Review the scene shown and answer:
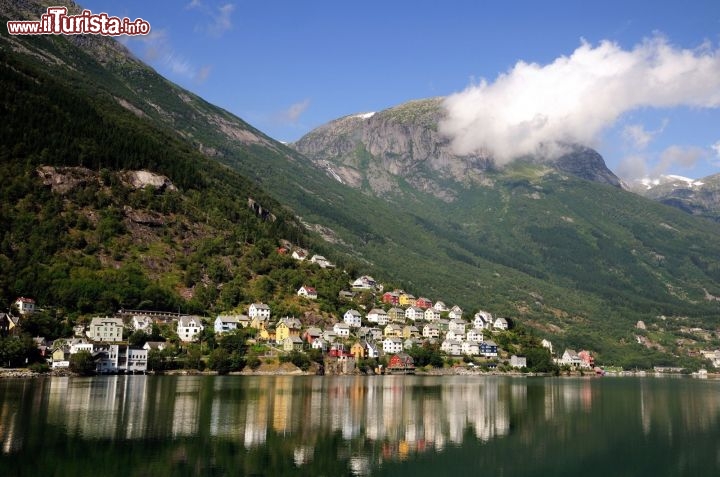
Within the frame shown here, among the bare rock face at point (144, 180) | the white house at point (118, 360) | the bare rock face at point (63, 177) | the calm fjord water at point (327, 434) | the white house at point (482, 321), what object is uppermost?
the bare rock face at point (144, 180)

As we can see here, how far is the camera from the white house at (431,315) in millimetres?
178625

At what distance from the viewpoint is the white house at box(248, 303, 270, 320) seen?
431 feet

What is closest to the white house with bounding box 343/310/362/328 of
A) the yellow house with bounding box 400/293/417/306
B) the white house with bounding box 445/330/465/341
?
the white house with bounding box 445/330/465/341

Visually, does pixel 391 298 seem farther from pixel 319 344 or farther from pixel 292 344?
pixel 292 344

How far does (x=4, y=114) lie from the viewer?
159 m

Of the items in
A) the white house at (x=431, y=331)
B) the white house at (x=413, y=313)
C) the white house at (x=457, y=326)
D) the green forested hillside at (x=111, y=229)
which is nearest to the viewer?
the green forested hillside at (x=111, y=229)

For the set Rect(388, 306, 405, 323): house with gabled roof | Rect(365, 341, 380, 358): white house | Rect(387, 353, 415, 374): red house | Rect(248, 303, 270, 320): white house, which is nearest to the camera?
Rect(248, 303, 270, 320): white house

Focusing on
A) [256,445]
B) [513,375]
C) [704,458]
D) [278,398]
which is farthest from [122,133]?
[704,458]

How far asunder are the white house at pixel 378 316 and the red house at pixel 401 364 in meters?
22.3

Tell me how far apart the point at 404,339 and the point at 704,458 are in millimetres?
104638

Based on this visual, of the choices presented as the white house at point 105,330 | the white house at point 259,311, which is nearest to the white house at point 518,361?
the white house at point 259,311

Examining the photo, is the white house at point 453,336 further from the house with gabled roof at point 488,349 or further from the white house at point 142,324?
the white house at point 142,324

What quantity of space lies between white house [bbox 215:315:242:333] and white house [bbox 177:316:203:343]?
340 cm

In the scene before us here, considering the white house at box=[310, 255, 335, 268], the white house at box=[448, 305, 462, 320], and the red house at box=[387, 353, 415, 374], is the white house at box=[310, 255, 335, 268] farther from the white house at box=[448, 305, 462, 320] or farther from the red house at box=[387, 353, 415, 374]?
the red house at box=[387, 353, 415, 374]
